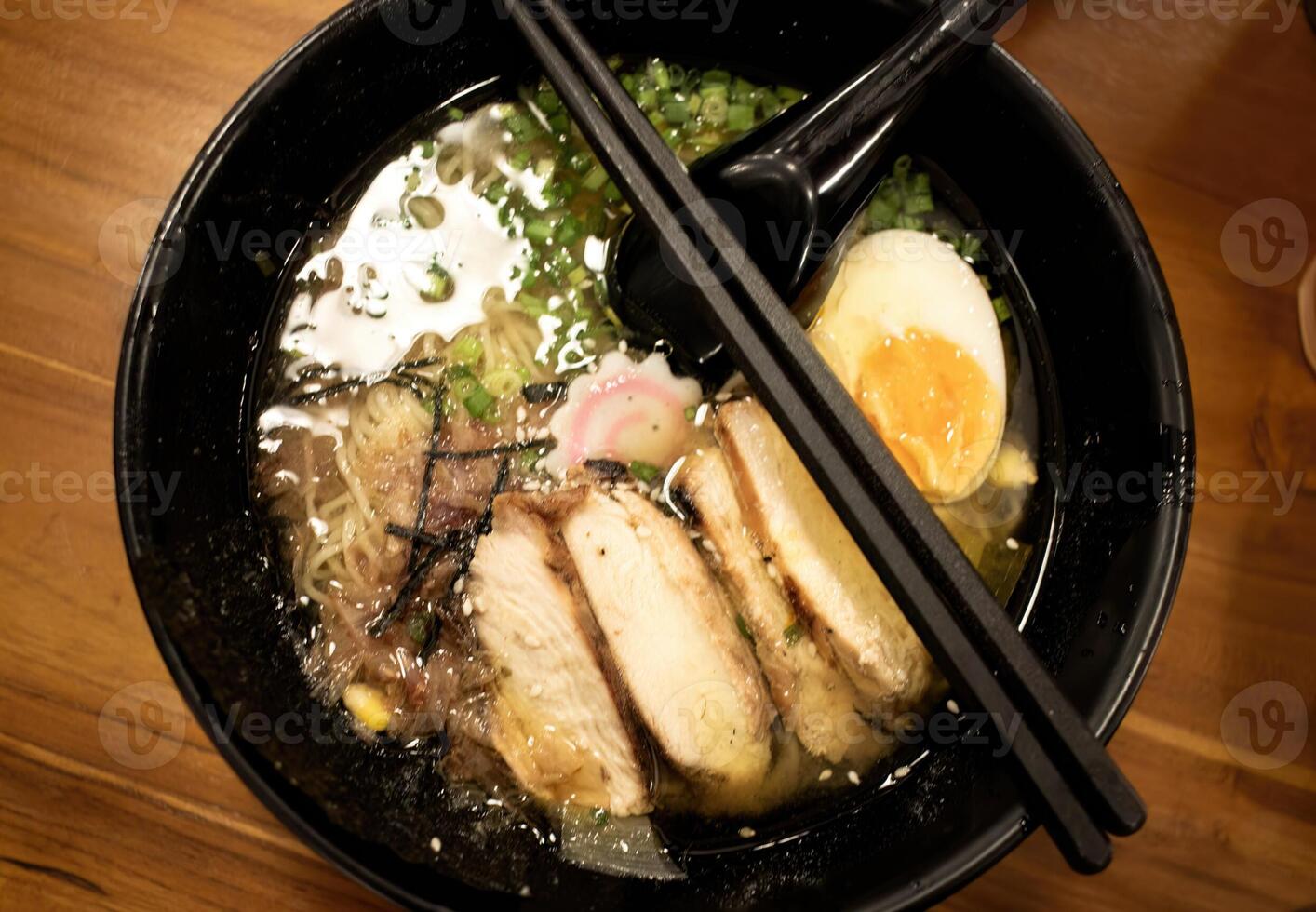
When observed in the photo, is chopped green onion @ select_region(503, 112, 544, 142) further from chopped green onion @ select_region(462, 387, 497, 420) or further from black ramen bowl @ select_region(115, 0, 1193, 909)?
chopped green onion @ select_region(462, 387, 497, 420)

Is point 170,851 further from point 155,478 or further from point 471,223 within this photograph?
point 471,223

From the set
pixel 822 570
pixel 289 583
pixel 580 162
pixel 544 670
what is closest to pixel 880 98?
pixel 580 162

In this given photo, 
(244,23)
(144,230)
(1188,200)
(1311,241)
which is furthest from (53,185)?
(1311,241)

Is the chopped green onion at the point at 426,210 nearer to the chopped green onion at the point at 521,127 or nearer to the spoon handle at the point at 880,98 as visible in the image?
the chopped green onion at the point at 521,127

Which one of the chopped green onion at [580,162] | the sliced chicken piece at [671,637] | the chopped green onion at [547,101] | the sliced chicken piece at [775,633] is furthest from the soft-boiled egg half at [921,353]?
the chopped green onion at [547,101]

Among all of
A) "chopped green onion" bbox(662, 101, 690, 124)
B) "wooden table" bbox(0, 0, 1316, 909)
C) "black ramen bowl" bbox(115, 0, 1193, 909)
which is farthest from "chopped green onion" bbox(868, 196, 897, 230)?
"wooden table" bbox(0, 0, 1316, 909)

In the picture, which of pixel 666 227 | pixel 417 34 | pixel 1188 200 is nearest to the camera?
pixel 666 227

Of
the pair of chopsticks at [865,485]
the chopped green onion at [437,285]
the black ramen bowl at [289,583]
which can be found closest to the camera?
the pair of chopsticks at [865,485]
